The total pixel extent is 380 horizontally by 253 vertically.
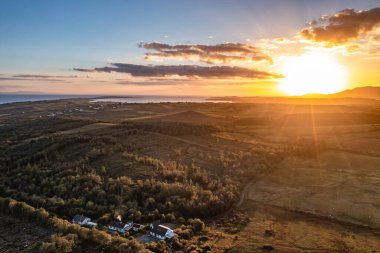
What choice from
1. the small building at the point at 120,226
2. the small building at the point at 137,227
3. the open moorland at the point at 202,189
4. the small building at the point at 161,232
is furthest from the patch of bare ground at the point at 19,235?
the small building at the point at 161,232

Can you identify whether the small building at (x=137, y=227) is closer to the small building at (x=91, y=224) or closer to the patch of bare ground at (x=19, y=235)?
the small building at (x=91, y=224)

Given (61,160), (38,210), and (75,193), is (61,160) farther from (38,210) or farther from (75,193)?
(38,210)

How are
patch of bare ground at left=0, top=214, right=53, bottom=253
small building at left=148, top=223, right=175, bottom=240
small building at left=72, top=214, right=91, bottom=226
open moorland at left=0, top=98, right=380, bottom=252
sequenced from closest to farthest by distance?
patch of bare ground at left=0, top=214, right=53, bottom=253 < small building at left=148, top=223, right=175, bottom=240 < open moorland at left=0, top=98, right=380, bottom=252 < small building at left=72, top=214, right=91, bottom=226

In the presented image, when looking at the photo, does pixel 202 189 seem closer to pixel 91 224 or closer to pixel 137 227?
pixel 137 227

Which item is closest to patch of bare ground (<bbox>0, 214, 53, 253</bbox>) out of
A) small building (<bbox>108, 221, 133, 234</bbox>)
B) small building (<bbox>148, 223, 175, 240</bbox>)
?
small building (<bbox>108, 221, 133, 234</bbox>)

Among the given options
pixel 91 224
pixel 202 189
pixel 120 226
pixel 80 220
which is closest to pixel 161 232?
pixel 120 226

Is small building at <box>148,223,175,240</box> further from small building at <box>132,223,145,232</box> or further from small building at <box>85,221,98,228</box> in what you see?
small building at <box>85,221,98,228</box>
